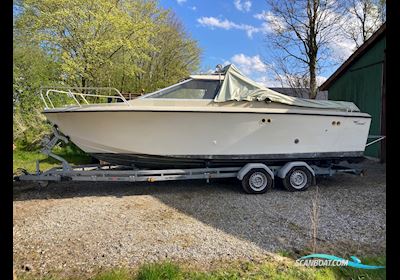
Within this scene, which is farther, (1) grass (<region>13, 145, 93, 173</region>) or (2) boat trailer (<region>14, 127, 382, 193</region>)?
(1) grass (<region>13, 145, 93, 173</region>)

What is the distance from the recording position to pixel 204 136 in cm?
467

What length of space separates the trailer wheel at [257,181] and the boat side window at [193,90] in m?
1.43

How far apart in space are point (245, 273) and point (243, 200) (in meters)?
2.12

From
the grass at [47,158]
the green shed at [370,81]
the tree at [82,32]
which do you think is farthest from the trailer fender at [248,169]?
the tree at [82,32]

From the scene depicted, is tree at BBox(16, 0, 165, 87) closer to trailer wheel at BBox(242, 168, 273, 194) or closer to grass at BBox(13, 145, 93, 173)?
grass at BBox(13, 145, 93, 173)

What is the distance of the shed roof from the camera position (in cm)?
761

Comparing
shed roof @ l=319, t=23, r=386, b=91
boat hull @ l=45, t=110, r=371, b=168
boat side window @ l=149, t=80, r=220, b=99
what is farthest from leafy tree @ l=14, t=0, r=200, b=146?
shed roof @ l=319, t=23, r=386, b=91

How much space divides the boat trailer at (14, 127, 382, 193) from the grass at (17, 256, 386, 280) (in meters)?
2.25

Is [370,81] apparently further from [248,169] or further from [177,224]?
[177,224]

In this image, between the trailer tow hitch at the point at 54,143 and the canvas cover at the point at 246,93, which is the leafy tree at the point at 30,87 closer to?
the trailer tow hitch at the point at 54,143
